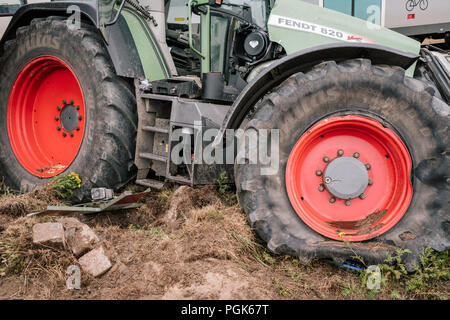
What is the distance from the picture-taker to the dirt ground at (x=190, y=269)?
2.28m

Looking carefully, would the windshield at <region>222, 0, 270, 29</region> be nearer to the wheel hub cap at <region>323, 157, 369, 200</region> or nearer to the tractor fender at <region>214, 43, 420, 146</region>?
the tractor fender at <region>214, 43, 420, 146</region>

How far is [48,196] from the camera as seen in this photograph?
11.3 ft

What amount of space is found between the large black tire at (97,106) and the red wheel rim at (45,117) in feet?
0.91

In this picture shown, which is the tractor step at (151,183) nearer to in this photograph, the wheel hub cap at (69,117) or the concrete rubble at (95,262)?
the concrete rubble at (95,262)

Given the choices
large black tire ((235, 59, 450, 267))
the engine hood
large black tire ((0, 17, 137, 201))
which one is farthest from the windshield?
large black tire ((0, 17, 137, 201))

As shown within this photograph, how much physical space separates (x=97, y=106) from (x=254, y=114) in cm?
143

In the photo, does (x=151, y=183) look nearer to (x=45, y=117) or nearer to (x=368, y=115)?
(x=45, y=117)

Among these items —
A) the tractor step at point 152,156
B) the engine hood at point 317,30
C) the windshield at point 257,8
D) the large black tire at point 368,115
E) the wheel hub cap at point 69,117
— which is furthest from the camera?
the wheel hub cap at point 69,117

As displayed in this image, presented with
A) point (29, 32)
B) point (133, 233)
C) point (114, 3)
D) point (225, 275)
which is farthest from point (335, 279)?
point (29, 32)

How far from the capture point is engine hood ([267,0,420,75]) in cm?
302

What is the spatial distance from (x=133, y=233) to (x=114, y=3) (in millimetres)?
1987

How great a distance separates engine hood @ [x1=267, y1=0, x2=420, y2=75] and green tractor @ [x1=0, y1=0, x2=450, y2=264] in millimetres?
12

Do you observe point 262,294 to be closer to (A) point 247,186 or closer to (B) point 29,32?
(A) point 247,186

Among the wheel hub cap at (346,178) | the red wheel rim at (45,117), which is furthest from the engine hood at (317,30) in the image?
the red wheel rim at (45,117)
